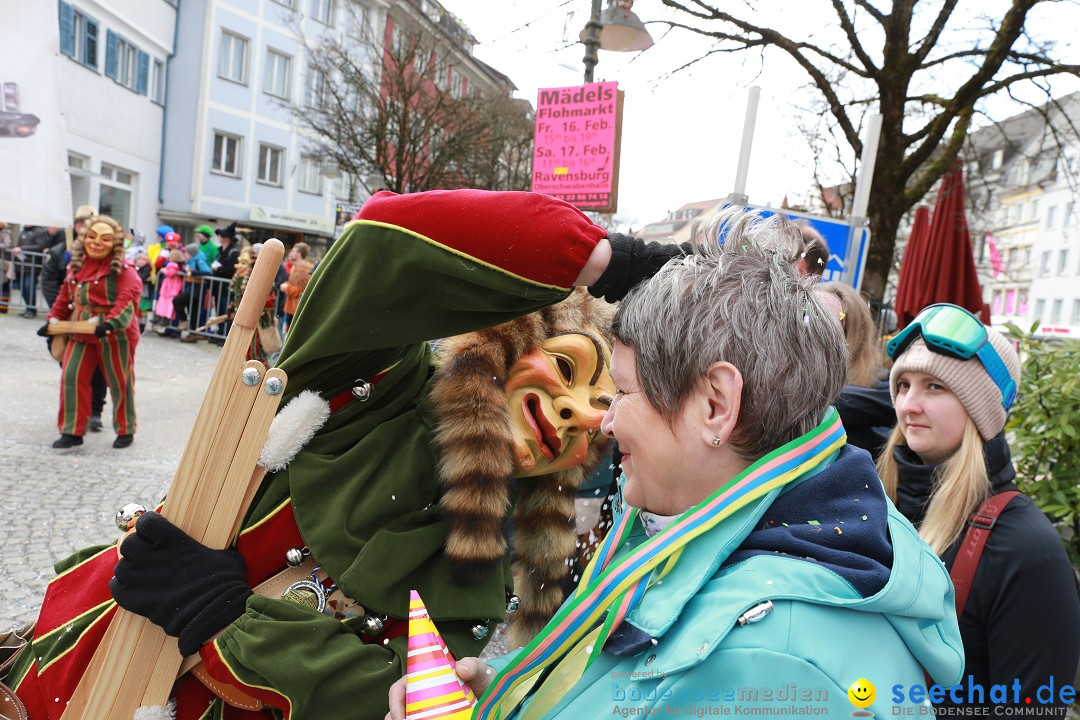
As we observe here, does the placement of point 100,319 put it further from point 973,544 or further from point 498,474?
point 973,544

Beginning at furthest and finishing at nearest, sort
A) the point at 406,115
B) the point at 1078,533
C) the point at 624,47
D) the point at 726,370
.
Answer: the point at 406,115 → the point at 624,47 → the point at 1078,533 → the point at 726,370

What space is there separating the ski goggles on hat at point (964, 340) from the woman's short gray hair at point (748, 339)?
127 cm

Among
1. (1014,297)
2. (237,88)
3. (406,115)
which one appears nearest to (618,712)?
(406,115)

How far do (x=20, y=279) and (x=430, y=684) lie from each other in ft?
52.4

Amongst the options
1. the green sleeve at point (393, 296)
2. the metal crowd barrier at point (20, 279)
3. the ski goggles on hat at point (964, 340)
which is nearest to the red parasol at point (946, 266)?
the ski goggles on hat at point (964, 340)

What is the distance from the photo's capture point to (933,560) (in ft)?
3.85

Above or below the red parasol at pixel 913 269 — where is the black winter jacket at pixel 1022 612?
below

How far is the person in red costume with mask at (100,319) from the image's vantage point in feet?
21.5

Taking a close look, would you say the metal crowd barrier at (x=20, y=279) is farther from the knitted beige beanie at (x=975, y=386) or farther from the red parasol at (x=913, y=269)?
the knitted beige beanie at (x=975, y=386)

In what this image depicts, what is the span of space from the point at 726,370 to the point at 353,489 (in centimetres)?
91

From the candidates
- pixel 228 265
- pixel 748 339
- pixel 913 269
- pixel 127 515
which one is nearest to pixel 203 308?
pixel 228 265

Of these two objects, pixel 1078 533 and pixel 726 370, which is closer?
pixel 726 370

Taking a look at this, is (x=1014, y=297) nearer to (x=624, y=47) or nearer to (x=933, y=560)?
(x=624, y=47)

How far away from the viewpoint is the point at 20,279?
→ 46.4ft
